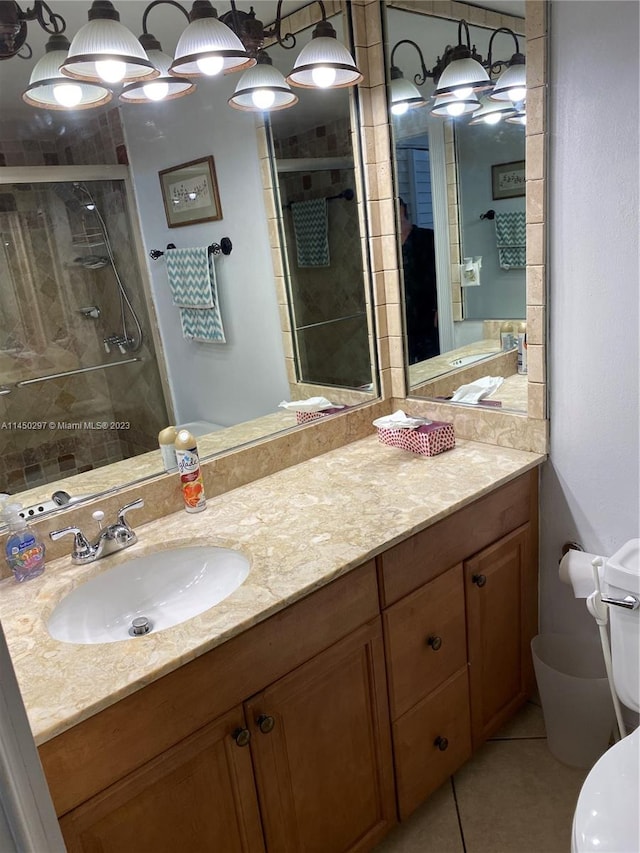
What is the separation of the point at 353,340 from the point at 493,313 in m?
0.47

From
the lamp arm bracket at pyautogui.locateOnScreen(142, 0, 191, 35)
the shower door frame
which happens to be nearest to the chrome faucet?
the shower door frame

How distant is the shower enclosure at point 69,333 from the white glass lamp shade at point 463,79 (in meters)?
0.98

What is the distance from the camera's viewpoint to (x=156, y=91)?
1612 mm

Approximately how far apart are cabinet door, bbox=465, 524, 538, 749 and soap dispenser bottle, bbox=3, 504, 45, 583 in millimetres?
1074

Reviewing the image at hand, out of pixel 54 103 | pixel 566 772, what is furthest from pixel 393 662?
pixel 54 103

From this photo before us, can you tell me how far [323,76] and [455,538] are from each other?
1.31 meters

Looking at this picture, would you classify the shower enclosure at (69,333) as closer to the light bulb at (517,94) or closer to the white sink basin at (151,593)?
Answer: the white sink basin at (151,593)

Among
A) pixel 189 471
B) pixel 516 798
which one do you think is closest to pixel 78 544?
pixel 189 471

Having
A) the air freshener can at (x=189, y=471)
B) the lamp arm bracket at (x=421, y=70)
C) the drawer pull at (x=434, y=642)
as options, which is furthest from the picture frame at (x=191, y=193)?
the drawer pull at (x=434, y=642)

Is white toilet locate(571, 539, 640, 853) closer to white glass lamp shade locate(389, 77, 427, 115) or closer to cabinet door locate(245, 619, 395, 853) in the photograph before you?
cabinet door locate(245, 619, 395, 853)

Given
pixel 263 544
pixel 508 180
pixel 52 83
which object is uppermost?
pixel 52 83

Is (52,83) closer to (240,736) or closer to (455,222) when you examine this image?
(455,222)

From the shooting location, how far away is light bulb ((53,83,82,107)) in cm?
143

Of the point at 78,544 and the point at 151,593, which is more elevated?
the point at 78,544
